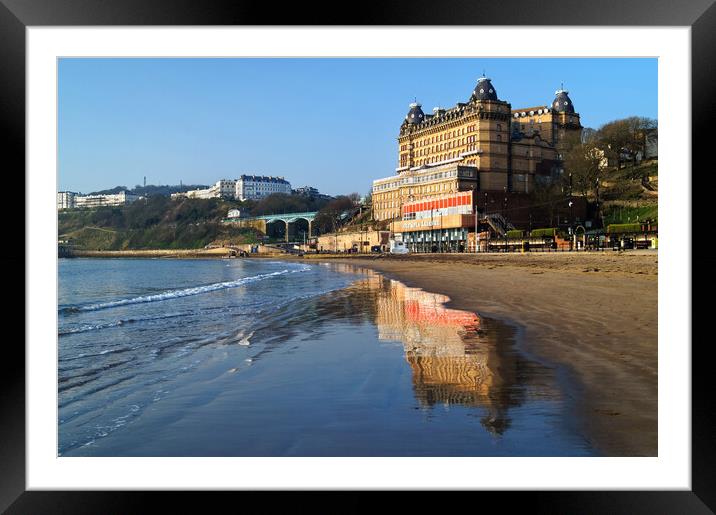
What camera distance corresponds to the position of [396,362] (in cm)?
622

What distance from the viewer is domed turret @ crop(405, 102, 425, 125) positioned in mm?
70000

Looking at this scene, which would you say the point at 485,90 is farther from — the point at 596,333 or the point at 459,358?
the point at 459,358

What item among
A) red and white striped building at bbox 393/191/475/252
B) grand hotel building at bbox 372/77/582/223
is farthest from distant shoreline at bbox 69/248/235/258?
red and white striped building at bbox 393/191/475/252

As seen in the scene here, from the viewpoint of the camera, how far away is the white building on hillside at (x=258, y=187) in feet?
248

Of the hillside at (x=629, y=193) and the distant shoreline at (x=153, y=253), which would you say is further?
the distant shoreline at (x=153, y=253)

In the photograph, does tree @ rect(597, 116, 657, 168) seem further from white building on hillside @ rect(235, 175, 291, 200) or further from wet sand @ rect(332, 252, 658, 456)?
white building on hillside @ rect(235, 175, 291, 200)

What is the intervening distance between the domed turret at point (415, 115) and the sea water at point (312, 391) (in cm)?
6248

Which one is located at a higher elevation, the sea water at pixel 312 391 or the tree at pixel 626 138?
the tree at pixel 626 138

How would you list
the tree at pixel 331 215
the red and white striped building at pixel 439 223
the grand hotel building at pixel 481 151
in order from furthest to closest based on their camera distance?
the tree at pixel 331 215 → the grand hotel building at pixel 481 151 → the red and white striped building at pixel 439 223

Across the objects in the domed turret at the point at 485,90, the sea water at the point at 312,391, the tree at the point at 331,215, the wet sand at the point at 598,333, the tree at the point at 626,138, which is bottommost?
the sea water at the point at 312,391
